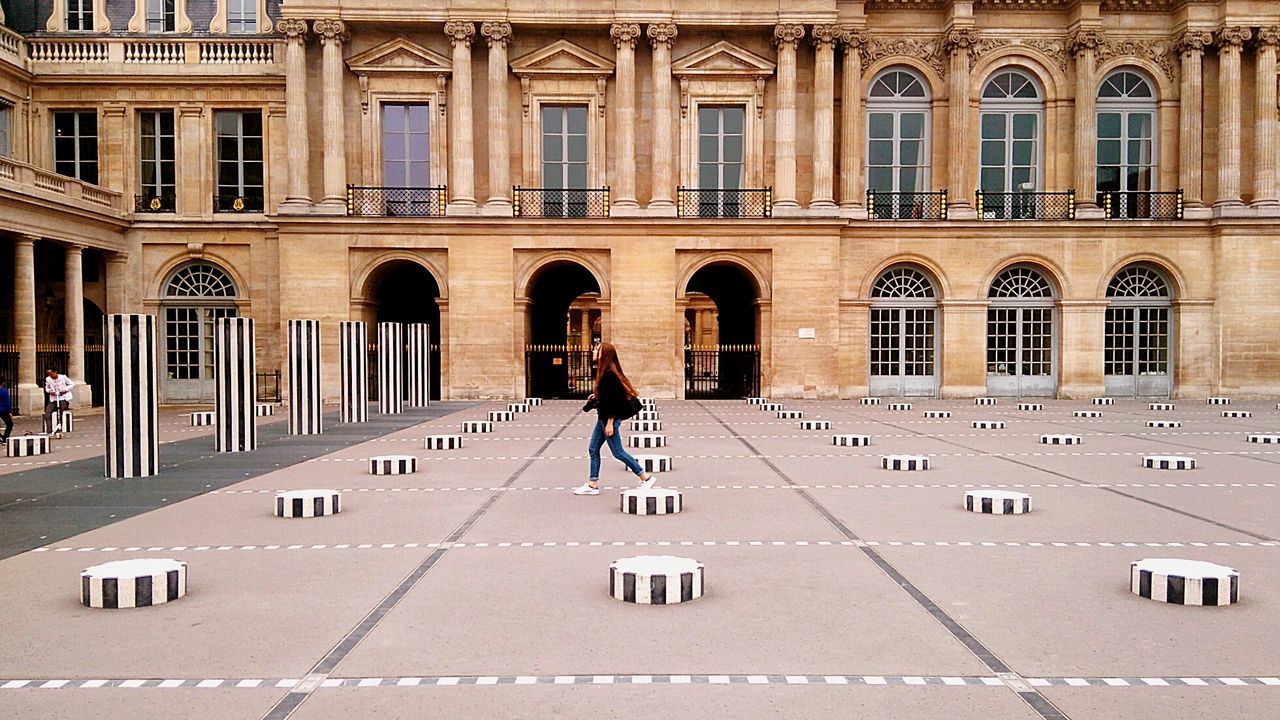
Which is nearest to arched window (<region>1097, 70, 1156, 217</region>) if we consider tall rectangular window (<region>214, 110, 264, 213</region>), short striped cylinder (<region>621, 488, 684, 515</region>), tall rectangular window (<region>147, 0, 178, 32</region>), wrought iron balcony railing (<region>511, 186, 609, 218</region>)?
wrought iron balcony railing (<region>511, 186, 609, 218</region>)

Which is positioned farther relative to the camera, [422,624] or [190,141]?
[190,141]

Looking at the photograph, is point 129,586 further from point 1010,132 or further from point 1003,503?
point 1010,132

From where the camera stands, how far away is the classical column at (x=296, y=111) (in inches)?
1426

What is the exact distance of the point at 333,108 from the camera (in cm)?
3650

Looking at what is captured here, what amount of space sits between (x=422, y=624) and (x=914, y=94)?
37.4 metres

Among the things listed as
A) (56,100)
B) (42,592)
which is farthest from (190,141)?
(42,592)

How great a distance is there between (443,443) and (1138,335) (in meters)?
32.2

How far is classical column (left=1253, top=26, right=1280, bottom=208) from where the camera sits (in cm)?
3788

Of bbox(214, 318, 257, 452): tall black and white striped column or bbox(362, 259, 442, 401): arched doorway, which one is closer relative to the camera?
bbox(214, 318, 257, 452): tall black and white striped column

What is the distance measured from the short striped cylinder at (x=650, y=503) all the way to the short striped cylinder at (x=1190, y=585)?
5.30m

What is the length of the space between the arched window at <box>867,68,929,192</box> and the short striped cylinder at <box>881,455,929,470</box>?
25.8 m

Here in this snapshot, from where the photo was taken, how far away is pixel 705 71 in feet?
124

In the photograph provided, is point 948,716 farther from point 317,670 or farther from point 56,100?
point 56,100

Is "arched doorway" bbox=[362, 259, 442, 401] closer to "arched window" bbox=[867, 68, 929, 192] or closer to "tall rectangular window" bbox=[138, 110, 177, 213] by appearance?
"tall rectangular window" bbox=[138, 110, 177, 213]
